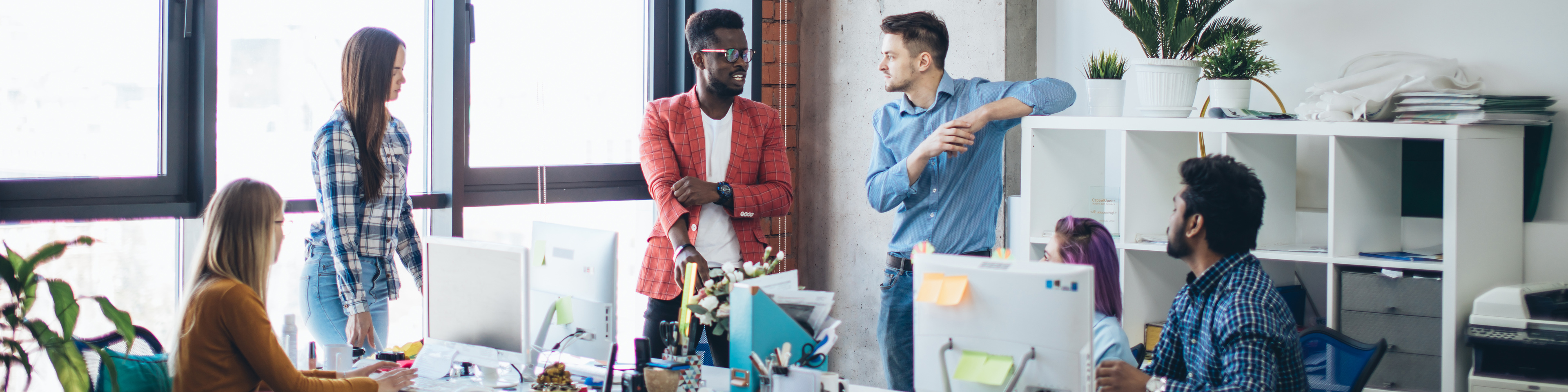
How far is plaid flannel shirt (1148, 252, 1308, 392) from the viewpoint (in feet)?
6.07

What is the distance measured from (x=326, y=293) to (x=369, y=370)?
0.55 metres

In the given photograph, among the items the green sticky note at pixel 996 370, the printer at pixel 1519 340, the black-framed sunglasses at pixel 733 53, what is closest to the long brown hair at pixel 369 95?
the black-framed sunglasses at pixel 733 53

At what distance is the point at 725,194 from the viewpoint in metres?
3.14

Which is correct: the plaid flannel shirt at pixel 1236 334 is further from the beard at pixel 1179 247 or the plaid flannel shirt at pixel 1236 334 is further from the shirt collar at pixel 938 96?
the shirt collar at pixel 938 96

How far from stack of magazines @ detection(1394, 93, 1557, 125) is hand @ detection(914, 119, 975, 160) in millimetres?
1048

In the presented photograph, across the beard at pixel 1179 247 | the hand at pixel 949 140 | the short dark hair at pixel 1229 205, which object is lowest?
the beard at pixel 1179 247

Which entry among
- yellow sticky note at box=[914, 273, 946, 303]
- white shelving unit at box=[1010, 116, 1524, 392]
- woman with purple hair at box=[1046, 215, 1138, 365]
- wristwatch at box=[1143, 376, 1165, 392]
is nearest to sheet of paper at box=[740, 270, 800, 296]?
yellow sticky note at box=[914, 273, 946, 303]

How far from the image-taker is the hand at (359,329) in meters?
2.72

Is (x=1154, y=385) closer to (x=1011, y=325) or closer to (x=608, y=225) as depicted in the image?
(x=1011, y=325)

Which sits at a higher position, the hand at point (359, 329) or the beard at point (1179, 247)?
the beard at point (1179, 247)

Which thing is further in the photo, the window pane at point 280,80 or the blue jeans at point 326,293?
the window pane at point 280,80

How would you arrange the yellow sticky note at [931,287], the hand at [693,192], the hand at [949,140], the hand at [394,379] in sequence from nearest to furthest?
1. the yellow sticky note at [931,287]
2. the hand at [394,379]
3. the hand at [949,140]
4. the hand at [693,192]

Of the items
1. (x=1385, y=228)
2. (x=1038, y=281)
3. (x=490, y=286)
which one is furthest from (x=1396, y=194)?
(x=490, y=286)

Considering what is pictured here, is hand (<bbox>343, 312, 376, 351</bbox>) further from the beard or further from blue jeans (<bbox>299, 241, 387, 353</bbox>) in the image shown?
the beard
